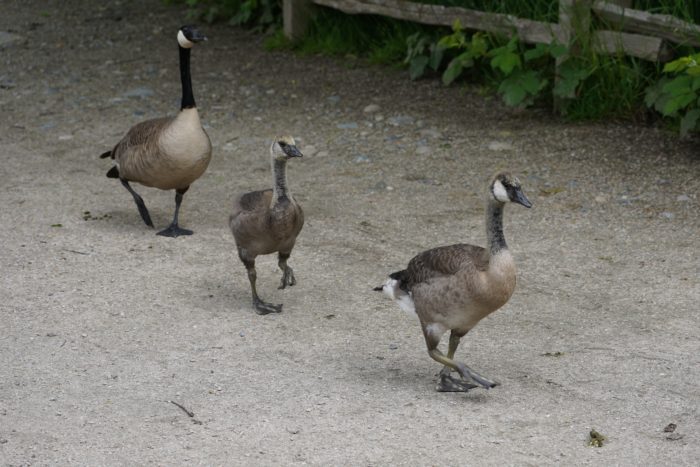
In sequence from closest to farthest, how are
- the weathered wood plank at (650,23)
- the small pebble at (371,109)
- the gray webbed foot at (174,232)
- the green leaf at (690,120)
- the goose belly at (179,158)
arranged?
the goose belly at (179,158)
the gray webbed foot at (174,232)
the green leaf at (690,120)
the weathered wood plank at (650,23)
the small pebble at (371,109)

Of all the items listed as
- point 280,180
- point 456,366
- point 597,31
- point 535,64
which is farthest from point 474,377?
point 535,64

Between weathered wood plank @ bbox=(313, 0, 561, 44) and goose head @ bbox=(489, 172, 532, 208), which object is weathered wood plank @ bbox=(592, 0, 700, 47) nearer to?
weathered wood plank @ bbox=(313, 0, 561, 44)

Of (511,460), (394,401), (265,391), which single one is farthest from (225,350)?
(511,460)

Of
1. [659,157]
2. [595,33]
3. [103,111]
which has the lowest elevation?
[103,111]

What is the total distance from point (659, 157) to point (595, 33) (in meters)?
1.17

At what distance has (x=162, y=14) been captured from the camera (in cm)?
1352

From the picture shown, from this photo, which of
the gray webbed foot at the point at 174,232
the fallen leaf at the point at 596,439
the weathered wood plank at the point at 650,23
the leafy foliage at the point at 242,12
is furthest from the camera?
the leafy foliage at the point at 242,12

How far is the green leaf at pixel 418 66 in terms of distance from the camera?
1035 centimetres

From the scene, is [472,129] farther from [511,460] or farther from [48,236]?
[511,460]

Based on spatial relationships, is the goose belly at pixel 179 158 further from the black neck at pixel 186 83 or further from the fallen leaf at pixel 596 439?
Answer: the fallen leaf at pixel 596 439

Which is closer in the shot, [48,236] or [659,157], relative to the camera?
[48,236]

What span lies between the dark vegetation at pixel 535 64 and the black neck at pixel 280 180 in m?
3.10

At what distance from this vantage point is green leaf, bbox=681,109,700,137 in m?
8.04

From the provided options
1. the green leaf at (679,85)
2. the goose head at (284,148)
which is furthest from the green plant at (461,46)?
the goose head at (284,148)
